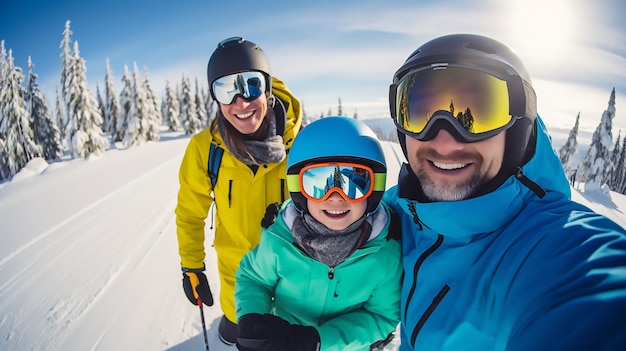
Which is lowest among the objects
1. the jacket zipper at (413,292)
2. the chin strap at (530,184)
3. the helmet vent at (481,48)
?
the jacket zipper at (413,292)

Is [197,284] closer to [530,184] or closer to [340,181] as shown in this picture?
[340,181]

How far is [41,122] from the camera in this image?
3195cm

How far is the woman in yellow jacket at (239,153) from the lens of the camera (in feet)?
8.25

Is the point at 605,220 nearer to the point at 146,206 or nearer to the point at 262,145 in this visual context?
the point at 262,145

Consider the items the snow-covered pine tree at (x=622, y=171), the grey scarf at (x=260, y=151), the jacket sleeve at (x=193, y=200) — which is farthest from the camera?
the snow-covered pine tree at (x=622, y=171)

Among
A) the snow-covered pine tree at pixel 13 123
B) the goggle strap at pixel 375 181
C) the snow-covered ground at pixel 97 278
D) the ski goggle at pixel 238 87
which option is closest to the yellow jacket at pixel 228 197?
the ski goggle at pixel 238 87

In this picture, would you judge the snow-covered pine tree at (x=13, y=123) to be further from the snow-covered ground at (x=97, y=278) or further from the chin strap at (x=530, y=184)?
the chin strap at (x=530, y=184)

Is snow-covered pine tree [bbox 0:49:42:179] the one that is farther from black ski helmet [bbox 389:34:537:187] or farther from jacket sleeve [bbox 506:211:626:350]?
jacket sleeve [bbox 506:211:626:350]

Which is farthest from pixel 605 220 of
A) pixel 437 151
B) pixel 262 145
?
pixel 262 145

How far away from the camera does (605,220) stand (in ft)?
3.59

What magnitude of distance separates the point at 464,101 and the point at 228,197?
1924mm

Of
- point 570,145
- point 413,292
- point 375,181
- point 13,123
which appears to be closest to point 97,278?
point 375,181

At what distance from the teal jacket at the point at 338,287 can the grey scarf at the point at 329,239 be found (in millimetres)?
48

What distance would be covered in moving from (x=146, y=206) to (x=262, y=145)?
749cm
